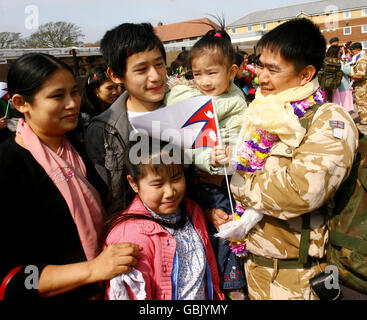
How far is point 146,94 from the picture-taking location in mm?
1920

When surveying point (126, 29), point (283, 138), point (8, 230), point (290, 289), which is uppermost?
point (126, 29)

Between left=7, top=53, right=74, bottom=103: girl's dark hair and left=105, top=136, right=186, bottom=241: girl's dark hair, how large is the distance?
2.02 ft

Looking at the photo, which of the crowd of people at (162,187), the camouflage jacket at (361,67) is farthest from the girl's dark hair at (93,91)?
the camouflage jacket at (361,67)

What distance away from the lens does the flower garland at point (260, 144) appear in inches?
60.7

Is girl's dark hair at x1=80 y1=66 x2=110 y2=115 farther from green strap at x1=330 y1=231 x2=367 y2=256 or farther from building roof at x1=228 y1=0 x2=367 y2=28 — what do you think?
building roof at x1=228 y1=0 x2=367 y2=28

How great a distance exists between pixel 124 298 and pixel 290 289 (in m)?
0.97

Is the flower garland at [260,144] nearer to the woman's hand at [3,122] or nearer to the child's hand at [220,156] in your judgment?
the child's hand at [220,156]

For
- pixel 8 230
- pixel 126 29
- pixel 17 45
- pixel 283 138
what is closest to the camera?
pixel 8 230

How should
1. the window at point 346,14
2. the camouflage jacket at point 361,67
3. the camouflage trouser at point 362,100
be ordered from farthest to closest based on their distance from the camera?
1. the window at point 346,14
2. the camouflage trouser at point 362,100
3. the camouflage jacket at point 361,67

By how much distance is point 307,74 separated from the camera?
1577 millimetres

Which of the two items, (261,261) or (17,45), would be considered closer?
(261,261)

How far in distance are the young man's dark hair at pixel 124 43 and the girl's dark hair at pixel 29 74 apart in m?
0.49

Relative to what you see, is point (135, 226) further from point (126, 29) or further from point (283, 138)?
point (126, 29)
